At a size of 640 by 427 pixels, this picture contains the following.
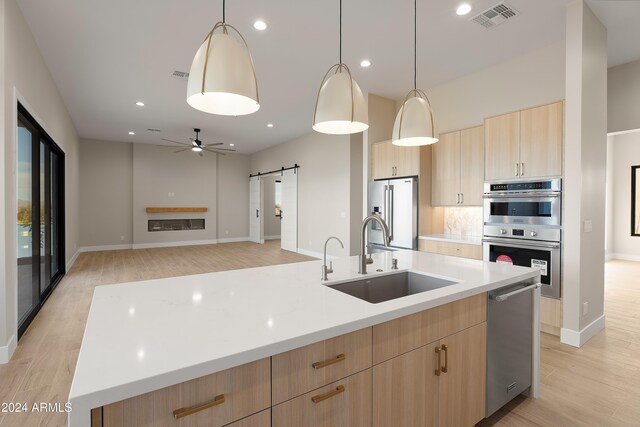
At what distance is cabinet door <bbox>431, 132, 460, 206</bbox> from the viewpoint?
4359mm

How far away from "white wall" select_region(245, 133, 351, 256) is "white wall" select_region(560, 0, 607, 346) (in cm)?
386

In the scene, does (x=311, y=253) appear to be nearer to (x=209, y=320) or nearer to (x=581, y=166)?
(x=581, y=166)

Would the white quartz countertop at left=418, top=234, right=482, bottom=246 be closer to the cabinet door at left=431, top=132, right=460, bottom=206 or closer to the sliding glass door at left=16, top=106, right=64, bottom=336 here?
the cabinet door at left=431, top=132, right=460, bottom=206

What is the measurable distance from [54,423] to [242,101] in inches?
88.7

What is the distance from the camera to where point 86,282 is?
5371 mm

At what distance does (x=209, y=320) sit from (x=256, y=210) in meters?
9.72

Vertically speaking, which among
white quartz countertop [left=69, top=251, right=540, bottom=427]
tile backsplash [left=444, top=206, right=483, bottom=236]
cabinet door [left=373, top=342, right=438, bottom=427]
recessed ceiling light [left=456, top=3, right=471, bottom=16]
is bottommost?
cabinet door [left=373, top=342, right=438, bottom=427]

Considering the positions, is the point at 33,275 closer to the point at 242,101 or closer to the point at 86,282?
the point at 86,282

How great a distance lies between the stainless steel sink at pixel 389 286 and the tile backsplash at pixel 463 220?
275 cm

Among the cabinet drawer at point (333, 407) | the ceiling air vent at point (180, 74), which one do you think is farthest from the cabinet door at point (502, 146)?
the ceiling air vent at point (180, 74)

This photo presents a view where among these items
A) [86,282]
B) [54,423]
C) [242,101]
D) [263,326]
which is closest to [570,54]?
[242,101]

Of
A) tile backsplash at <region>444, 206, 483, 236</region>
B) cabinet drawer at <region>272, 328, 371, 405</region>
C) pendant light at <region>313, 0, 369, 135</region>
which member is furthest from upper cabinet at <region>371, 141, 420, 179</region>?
cabinet drawer at <region>272, 328, 371, 405</region>

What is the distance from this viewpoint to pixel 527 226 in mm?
3408

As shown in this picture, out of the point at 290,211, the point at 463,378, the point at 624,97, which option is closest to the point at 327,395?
the point at 463,378
